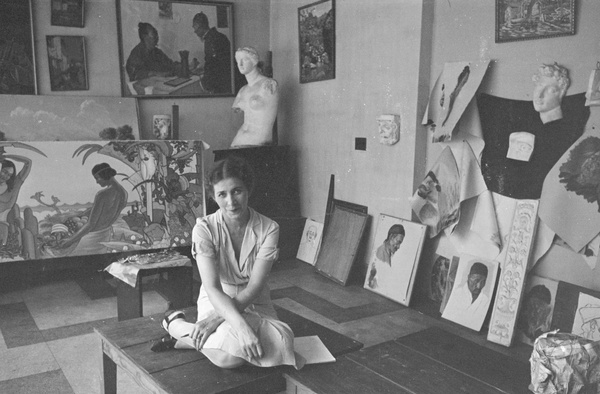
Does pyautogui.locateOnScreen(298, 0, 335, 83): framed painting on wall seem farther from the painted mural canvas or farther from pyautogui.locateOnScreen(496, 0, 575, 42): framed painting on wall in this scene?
pyautogui.locateOnScreen(496, 0, 575, 42): framed painting on wall

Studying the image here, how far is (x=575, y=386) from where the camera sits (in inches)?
78.0

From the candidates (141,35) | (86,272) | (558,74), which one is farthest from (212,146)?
(558,74)

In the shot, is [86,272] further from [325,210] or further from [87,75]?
[325,210]

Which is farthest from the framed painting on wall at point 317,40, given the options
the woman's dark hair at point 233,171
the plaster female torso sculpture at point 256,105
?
the woman's dark hair at point 233,171

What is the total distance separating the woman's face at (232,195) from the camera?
237 cm

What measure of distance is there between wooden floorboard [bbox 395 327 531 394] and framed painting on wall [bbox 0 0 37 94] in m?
4.14

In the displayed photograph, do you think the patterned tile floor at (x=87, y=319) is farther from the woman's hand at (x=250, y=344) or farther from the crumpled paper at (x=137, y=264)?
the woman's hand at (x=250, y=344)

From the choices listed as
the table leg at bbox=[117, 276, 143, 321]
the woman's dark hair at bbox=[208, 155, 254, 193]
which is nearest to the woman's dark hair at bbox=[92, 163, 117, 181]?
the table leg at bbox=[117, 276, 143, 321]

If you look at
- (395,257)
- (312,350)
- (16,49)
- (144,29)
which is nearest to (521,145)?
(395,257)

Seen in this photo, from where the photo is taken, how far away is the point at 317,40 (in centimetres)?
548

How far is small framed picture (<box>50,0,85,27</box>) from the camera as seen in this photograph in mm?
5047

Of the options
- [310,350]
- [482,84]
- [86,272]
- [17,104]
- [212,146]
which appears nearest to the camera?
[310,350]

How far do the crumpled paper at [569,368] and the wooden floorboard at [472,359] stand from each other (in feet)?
0.38

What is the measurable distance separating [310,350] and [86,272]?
3.50 meters
